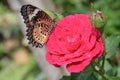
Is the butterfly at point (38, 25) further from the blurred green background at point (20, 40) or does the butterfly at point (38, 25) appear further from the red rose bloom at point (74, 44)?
the blurred green background at point (20, 40)

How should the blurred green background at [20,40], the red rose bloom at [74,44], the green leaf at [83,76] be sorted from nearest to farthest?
1. the red rose bloom at [74,44]
2. the green leaf at [83,76]
3. the blurred green background at [20,40]

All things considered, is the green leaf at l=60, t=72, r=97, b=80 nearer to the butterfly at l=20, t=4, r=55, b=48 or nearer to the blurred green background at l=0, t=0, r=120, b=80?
the butterfly at l=20, t=4, r=55, b=48

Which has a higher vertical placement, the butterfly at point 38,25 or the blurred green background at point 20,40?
the butterfly at point 38,25

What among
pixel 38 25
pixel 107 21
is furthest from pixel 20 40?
pixel 38 25

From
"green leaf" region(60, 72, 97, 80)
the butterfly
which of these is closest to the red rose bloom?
the butterfly

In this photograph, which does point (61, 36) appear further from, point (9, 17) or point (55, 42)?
point (9, 17)

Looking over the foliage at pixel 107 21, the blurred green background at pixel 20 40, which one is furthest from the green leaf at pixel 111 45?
the blurred green background at pixel 20 40

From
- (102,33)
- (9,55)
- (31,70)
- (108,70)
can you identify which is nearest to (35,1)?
(108,70)
